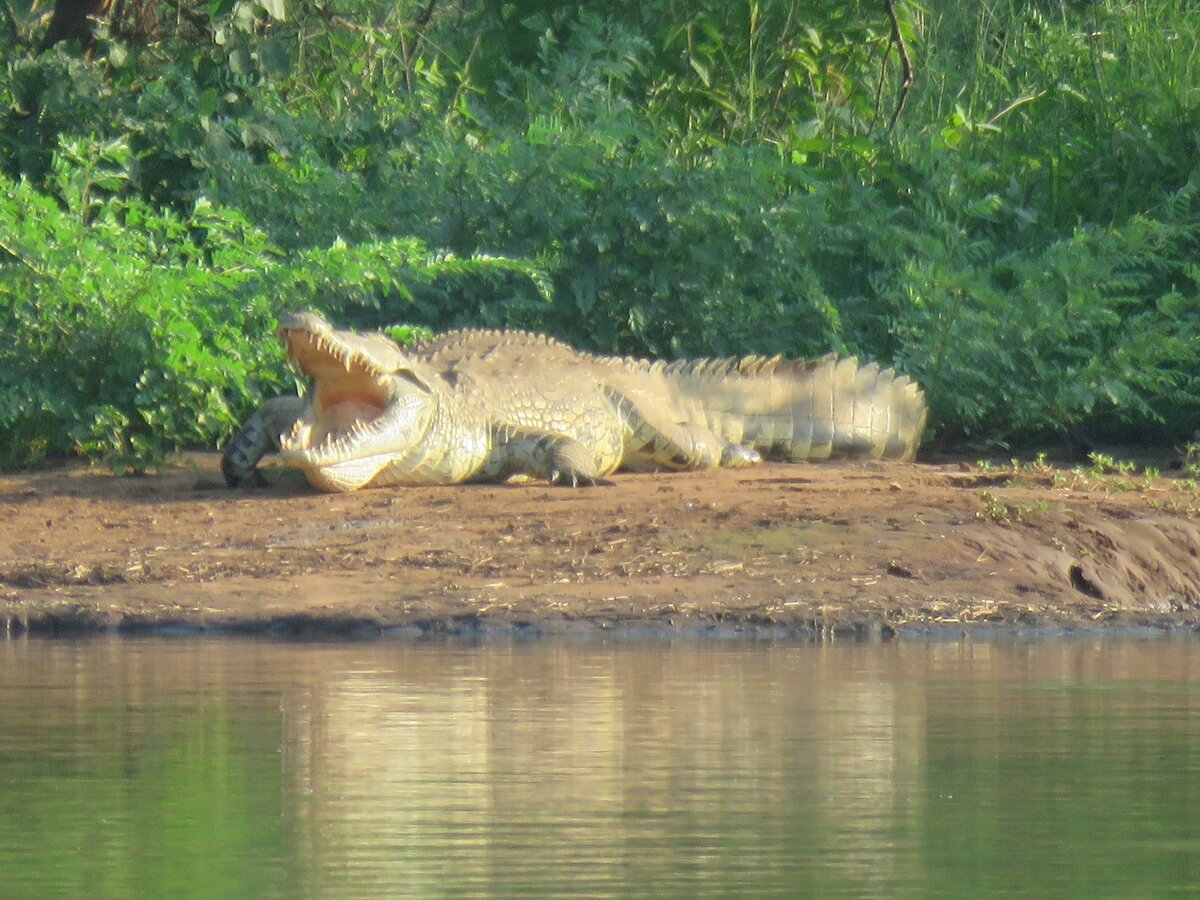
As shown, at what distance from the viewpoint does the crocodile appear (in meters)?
9.63

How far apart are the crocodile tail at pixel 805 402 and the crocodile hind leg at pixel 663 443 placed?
208 mm

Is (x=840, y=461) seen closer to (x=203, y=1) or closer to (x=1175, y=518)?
(x=1175, y=518)

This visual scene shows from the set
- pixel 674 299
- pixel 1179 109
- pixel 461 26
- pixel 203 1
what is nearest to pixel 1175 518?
pixel 674 299

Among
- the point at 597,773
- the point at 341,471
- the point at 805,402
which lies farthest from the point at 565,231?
the point at 597,773

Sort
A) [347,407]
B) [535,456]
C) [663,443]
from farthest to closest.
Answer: [663,443] < [535,456] < [347,407]

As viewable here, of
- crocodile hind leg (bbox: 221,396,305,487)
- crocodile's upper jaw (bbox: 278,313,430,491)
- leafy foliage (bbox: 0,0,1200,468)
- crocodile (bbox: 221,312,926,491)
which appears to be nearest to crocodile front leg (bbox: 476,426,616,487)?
crocodile (bbox: 221,312,926,491)

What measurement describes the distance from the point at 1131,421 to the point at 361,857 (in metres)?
8.84

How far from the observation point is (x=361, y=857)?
362cm

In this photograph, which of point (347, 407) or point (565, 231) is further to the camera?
point (565, 231)

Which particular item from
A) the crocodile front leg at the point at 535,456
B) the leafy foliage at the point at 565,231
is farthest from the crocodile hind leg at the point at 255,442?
the crocodile front leg at the point at 535,456

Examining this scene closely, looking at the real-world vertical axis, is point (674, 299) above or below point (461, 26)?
below

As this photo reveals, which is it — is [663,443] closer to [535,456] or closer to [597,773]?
[535,456]

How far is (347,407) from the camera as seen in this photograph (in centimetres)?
998

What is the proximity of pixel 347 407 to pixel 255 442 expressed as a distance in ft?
1.47
